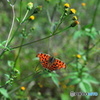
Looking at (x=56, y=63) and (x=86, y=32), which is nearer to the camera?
(x=56, y=63)

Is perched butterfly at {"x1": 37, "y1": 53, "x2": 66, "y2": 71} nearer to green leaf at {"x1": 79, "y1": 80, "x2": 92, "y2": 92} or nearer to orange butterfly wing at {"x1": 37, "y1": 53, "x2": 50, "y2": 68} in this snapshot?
orange butterfly wing at {"x1": 37, "y1": 53, "x2": 50, "y2": 68}

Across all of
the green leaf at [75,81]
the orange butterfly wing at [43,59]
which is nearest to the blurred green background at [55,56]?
the green leaf at [75,81]

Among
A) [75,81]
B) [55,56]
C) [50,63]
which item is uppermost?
[55,56]

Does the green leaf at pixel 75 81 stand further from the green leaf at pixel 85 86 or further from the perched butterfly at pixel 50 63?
the perched butterfly at pixel 50 63

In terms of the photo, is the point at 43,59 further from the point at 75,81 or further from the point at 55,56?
the point at 55,56

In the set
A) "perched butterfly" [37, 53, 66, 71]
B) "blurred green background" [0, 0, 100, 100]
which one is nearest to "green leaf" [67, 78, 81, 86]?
"blurred green background" [0, 0, 100, 100]

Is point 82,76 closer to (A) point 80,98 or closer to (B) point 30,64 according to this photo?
(A) point 80,98

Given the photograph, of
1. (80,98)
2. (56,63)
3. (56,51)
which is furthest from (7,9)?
(56,63)

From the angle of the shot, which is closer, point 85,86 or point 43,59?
point 43,59

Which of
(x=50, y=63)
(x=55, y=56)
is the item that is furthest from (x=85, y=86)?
(x=55, y=56)

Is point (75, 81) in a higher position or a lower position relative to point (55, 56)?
lower

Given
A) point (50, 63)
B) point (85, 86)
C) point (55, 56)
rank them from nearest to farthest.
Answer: point (50, 63) < point (85, 86) < point (55, 56)
